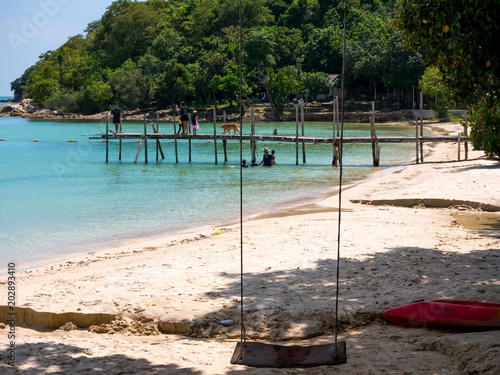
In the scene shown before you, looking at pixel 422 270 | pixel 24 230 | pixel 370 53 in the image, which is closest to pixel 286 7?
pixel 370 53

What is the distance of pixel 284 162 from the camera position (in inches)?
1254

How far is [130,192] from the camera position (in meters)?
21.5

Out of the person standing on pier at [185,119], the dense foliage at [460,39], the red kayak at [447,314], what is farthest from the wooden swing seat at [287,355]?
the person standing on pier at [185,119]

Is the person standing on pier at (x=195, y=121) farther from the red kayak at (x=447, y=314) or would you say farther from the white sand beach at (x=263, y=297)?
the red kayak at (x=447, y=314)

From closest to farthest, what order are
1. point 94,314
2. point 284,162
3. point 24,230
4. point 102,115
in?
point 94,314, point 24,230, point 284,162, point 102,115

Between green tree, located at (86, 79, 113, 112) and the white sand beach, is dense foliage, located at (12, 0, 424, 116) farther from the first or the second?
the white sand beach

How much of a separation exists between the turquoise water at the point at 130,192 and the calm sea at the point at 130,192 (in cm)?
3

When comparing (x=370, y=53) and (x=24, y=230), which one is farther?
(x=370, y=53)

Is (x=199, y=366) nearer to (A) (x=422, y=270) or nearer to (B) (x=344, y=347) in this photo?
(B) (x=344, y=347)

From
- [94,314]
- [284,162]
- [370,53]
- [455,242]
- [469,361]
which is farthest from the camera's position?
[370,53]

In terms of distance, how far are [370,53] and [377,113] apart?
22.8 feet

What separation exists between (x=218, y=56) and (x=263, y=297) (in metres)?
68.6

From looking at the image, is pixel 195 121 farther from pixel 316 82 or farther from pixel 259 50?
pixel 259 50

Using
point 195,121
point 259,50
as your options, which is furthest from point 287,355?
point 259,50
